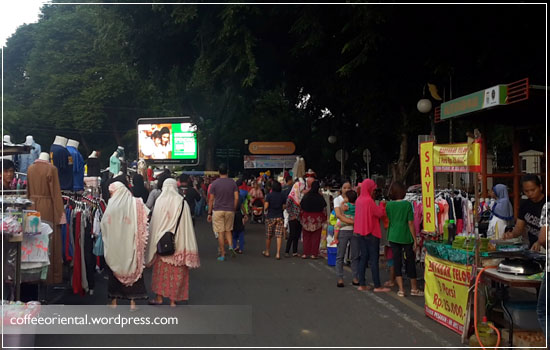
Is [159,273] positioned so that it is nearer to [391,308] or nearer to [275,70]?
[391,308]

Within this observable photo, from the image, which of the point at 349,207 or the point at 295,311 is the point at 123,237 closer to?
the point at 295,311

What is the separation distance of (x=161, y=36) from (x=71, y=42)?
32026 mm

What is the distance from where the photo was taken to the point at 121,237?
7.37 metres

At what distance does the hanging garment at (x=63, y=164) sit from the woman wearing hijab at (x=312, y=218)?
5.36 metres

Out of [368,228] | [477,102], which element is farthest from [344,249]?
[477,102]

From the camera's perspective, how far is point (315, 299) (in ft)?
28.0

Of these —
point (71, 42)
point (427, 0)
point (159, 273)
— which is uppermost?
point (71, 42)

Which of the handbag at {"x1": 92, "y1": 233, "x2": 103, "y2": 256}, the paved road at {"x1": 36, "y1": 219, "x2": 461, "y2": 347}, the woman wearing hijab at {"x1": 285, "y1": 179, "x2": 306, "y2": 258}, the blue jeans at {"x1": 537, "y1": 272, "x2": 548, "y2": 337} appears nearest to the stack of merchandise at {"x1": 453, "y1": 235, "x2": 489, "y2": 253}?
the paved road at {"x1": 36, "y1": 219, "x2": 461, "y2": 347}

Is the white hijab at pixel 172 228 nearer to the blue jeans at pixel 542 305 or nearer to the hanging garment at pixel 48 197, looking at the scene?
the hanging garment at pixel 48 197

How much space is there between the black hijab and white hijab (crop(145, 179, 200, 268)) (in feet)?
17.1

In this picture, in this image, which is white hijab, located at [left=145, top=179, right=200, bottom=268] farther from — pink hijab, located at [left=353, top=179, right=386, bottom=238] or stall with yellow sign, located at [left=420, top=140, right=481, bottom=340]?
stall with yellow sign, located at [left=420, top=140, right=481, bottom=340]

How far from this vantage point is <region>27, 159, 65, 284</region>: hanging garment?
7629mm

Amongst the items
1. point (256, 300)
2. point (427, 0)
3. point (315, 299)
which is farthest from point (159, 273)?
point (427, 0)

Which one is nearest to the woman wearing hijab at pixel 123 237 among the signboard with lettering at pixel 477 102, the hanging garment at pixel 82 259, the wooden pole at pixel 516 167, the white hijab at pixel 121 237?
the white hijab at pixel 121 237
